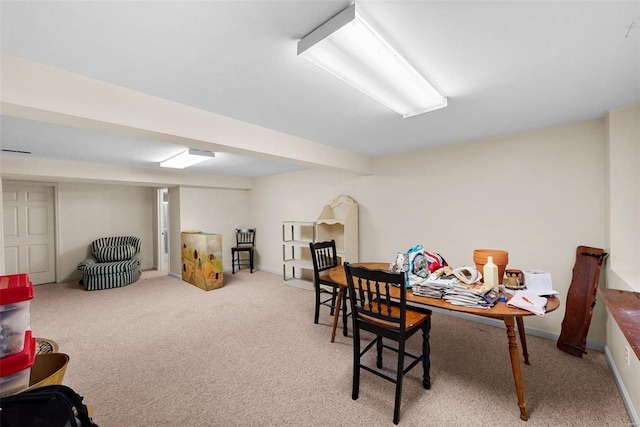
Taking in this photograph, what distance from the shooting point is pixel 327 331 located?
3.09 meters

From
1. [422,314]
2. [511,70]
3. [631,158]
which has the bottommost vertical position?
[422,314]

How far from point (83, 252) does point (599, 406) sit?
8108mm

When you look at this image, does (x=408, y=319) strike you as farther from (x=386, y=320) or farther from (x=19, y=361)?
(x=19, y=361)

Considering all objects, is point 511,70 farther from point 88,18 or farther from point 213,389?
point 213,389

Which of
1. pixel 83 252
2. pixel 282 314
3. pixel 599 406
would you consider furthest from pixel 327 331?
pixel 83 252

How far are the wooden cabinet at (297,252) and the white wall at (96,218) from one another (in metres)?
3.68

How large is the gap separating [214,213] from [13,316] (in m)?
5.69

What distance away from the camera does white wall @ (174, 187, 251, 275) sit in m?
5.82

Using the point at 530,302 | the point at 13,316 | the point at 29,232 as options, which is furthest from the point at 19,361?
the point at 29,232

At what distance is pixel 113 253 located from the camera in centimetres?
566

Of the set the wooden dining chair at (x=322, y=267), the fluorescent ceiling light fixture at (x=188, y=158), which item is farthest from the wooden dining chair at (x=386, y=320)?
the fluorescent ceiling light fixture at (x=188, y=158)

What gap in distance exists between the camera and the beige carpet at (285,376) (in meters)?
1.82

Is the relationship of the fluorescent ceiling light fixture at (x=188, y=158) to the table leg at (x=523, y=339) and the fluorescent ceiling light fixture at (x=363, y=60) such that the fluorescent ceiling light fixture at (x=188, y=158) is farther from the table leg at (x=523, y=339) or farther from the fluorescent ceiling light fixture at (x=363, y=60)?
the table leg at (x=523, y=339)

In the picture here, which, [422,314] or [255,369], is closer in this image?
[422,314]
